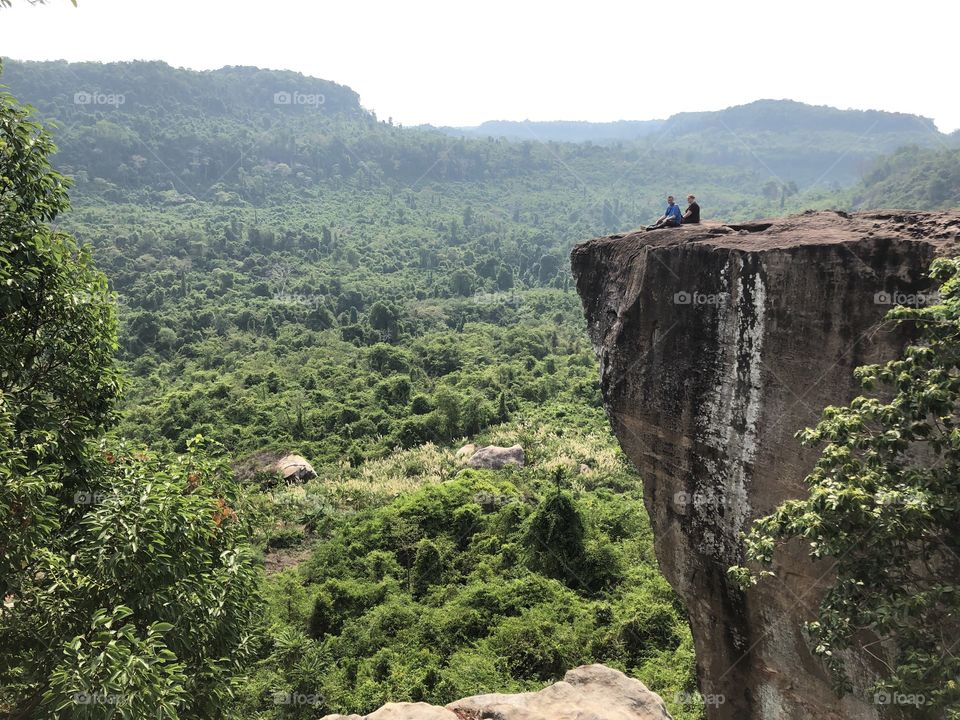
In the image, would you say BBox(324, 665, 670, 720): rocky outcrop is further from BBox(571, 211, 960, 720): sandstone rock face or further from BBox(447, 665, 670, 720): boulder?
BBox(571, 211, 960, 720): sandstone rock face

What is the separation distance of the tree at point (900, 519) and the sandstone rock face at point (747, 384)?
1.21 m

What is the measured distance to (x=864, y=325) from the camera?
A: 684cm

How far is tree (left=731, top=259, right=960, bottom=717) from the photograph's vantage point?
4.96m

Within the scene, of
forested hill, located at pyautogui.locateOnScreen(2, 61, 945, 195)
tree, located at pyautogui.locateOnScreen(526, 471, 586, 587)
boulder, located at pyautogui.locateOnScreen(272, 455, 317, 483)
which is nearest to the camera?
tree, located at pyautogui.locateOnScreen(526, 471, 586, 587)

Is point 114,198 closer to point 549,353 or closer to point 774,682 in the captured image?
point 549,353

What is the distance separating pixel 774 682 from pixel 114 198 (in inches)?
4809

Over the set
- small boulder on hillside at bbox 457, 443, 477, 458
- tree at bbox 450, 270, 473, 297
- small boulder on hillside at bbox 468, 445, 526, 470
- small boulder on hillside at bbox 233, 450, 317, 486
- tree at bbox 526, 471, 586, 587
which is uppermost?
tree at bbox 450, 270, 473, 297

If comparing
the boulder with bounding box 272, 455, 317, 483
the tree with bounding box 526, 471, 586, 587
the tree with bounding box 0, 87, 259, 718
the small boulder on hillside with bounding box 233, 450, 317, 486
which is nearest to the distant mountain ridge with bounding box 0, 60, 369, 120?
the small boulder on hillside with bounding box 233, 450, 317, 486

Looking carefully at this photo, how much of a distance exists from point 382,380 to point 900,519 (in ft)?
119

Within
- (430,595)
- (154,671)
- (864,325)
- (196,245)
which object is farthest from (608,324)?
(196,245)

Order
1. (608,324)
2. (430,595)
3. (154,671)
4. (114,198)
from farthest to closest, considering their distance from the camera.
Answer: (114,198) < (430,595) < (608,324) < (154,671)

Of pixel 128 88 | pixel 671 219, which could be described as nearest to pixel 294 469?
pixel 671 219

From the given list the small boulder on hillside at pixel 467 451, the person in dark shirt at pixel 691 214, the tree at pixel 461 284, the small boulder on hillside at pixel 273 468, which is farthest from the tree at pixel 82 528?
the tree at pixel 461 284

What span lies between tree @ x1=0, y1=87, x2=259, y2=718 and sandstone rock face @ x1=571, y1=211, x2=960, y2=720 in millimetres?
5760
